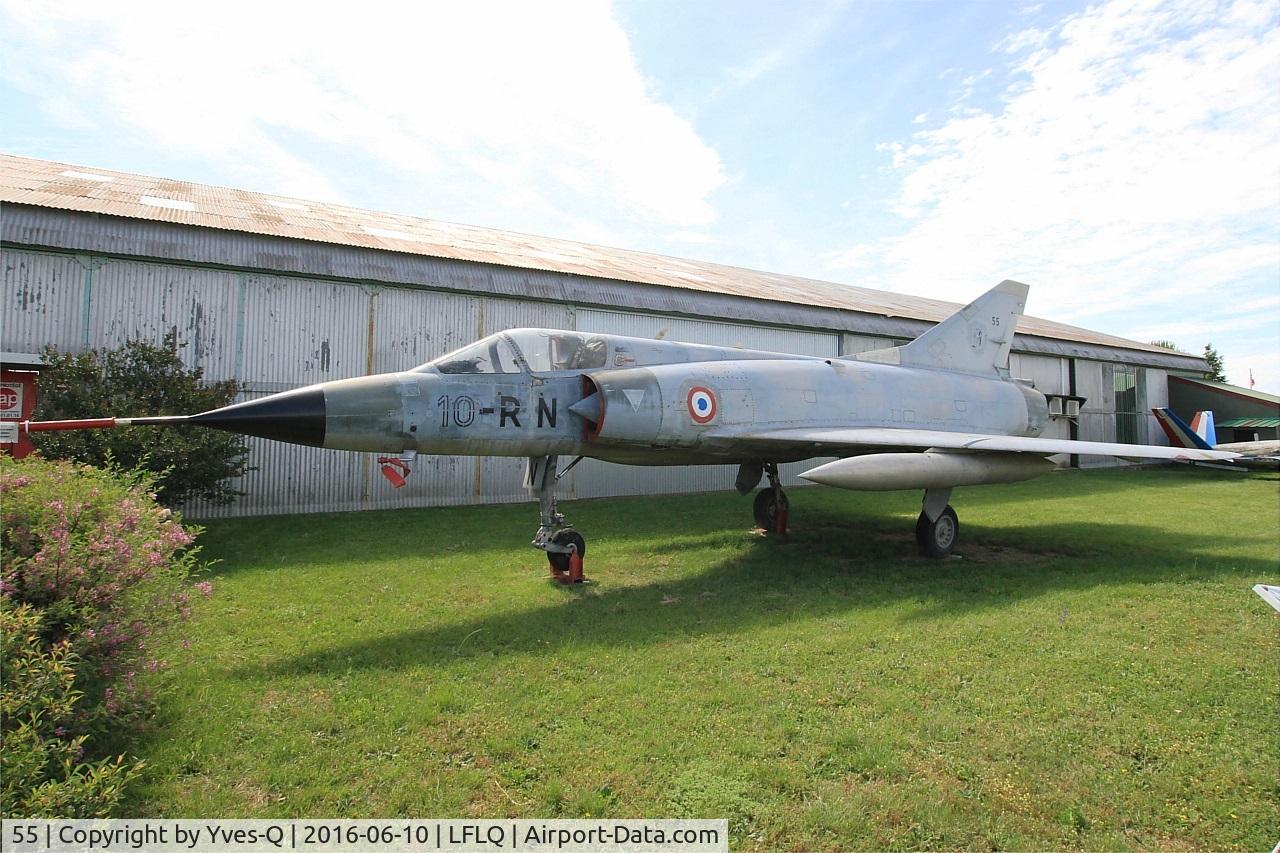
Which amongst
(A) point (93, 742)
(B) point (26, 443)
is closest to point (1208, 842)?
(A) point (93, 742)

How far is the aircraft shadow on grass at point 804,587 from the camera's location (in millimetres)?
5430

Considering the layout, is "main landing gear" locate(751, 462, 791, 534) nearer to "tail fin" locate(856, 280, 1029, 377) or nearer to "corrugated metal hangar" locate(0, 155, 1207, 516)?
"tail fin" locate(856, 280, 1029, 377)

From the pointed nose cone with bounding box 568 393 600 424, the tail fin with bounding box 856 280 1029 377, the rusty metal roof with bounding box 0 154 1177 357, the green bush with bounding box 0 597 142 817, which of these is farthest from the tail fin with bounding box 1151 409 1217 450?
the green bush with bounding box 0 597 142 817

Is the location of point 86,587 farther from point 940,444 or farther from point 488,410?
point 940,444

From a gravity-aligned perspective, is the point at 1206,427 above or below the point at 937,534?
above

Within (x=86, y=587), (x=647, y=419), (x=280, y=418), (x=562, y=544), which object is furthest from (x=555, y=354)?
(x=86, y=587)

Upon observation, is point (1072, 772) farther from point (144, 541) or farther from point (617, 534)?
point (617, 534)

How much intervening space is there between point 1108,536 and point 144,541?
12232 mm

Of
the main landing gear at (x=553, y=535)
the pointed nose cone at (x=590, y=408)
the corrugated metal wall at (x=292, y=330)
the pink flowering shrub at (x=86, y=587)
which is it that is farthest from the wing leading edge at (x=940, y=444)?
the pink flowering shrub at (x=86, y=587)

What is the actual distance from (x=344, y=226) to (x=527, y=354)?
37.3ft

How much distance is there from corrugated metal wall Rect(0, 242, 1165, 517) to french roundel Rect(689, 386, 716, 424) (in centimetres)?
264

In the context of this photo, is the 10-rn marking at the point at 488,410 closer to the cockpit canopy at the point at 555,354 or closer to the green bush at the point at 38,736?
the cockpit canopy at the point at 555,354

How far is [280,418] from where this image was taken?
565 cm

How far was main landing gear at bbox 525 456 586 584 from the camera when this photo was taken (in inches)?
293
